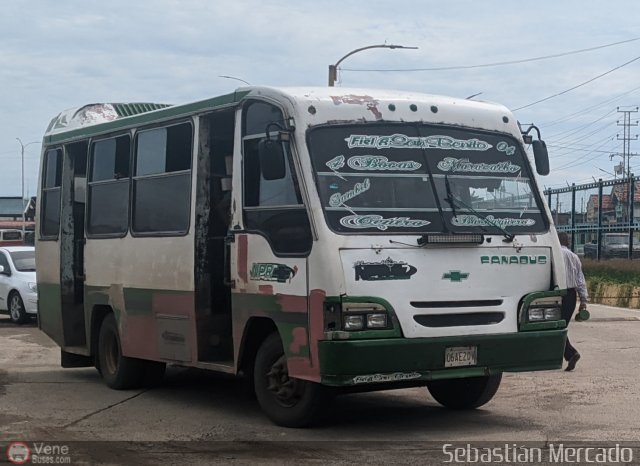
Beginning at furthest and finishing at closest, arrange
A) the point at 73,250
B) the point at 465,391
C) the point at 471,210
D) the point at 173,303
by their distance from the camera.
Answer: the point at 73,250, the point at 173,303, the point at 465,391, the point at 471,210

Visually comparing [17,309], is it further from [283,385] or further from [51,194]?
[283,385]

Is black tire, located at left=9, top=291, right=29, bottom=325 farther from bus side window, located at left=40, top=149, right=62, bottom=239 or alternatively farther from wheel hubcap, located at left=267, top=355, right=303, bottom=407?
wheel hubcap, located at left=267, top=355, right=303, bottom=407

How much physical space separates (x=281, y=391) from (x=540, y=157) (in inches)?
127

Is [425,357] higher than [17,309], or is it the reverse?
[425,357]

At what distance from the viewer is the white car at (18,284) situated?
814 inches

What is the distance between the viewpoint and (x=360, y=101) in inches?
356

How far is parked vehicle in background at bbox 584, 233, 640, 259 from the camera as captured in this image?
96.1 feet

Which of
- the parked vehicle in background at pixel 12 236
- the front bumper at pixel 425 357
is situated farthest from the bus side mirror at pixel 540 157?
the parked vehicle in background at pixel 12 236

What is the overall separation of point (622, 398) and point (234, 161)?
4.72m

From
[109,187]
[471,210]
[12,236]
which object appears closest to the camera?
[471,210]

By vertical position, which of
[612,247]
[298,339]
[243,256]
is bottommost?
[298,339]

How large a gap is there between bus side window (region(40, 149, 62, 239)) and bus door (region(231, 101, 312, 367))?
14.6 ft

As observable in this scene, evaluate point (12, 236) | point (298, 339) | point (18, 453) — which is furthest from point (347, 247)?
point (12, 236)

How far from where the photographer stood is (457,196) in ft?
29.6
